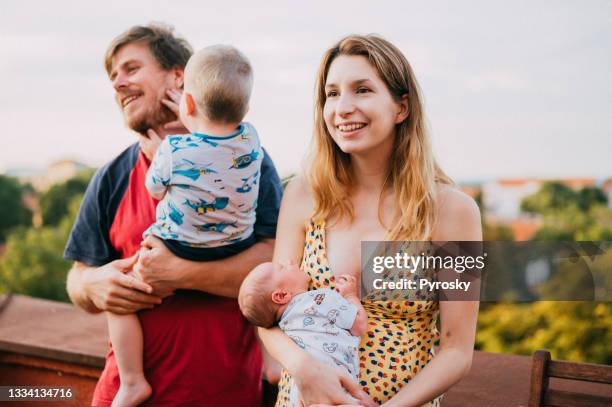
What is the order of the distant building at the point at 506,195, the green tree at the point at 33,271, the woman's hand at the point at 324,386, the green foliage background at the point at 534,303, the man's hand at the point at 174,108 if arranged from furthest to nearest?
the green tree at the point at 33,271, the distant building at the point at 506,195, the green foliage background at the point at 534,303, the man's hand at the point at 174,108, the woman's hand at the point at 324,386

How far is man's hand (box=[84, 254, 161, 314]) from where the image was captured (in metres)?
2.23

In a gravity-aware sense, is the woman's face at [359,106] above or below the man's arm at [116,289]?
above

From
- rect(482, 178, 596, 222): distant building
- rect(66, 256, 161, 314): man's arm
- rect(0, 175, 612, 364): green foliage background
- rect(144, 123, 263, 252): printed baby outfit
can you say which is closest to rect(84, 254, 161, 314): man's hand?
rect(66, 256, 161, 314): man's arm

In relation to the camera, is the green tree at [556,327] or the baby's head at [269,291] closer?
the baby's head at [269,291]

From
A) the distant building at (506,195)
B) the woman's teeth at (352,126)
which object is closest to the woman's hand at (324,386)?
the woman's teeth at (352,126)

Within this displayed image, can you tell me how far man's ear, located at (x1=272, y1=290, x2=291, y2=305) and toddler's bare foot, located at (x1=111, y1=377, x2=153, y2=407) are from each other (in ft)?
1.98

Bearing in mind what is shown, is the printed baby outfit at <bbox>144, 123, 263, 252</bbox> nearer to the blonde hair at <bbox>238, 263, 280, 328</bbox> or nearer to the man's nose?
the blonde hair at <bbox>238, 263, 280, 328</bbox>

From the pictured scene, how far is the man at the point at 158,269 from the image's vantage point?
2.21 meters

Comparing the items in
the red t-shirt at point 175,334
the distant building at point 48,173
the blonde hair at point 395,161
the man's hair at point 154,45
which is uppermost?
the man's hair at point 154,45

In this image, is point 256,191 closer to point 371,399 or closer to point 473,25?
point 371,399

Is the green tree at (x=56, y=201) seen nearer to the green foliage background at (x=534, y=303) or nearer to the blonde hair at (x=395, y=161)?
the green foliage background at (x=534, y=303)

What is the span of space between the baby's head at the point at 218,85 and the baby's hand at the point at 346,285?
0.63m

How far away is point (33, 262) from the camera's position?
25.6 meters

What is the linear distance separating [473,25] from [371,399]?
19064 mm
